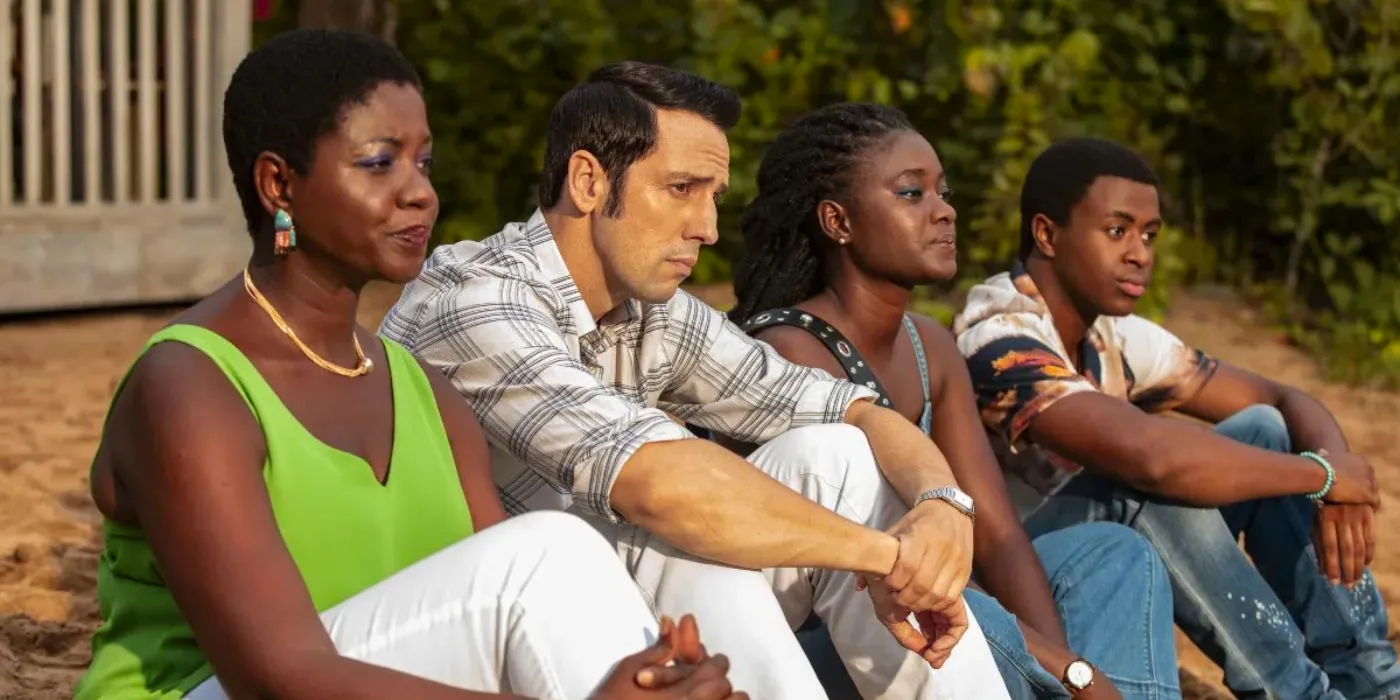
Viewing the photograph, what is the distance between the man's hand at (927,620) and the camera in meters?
3.23

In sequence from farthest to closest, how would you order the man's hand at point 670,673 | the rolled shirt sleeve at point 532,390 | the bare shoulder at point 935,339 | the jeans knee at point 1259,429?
1. the jeans knee at point 1259,429
2. the bare shoulder at point 935,339
3. the rolled shirt sleeve at point 532,390
4. the man's hand at point 670,673

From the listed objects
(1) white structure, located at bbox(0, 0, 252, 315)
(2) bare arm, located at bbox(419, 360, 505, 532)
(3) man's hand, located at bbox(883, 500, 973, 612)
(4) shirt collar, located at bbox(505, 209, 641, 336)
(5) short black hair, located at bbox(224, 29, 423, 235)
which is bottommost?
(1) white structure, located at bbox(0, 0, 252, 315)

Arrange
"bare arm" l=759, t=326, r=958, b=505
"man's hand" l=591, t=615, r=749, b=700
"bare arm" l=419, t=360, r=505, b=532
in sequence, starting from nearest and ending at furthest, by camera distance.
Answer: "man's hand" l=591, t=615, r=749, b=700 < "bare arm" l=419, t=360, r=505, b=532 < "bare arm" l=759, t=326, r=958, b=505

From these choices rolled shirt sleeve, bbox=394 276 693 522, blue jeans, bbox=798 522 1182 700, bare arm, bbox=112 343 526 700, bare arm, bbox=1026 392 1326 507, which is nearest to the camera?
bare arm, bbox=112 343 526 700

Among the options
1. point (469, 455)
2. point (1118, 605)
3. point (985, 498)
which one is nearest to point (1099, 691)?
point (1118, 605)

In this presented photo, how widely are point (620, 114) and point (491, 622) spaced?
4.13ft

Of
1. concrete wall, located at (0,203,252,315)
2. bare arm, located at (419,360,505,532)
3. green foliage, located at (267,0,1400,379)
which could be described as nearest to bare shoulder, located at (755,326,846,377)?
bare arm, located at (419,360,505,532)

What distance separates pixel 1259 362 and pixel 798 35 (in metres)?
2.50

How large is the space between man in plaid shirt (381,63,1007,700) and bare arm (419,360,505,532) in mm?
168

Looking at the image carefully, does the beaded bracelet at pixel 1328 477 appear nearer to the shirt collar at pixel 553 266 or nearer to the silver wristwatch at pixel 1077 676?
the silver wristwatch at pixel 1077 676

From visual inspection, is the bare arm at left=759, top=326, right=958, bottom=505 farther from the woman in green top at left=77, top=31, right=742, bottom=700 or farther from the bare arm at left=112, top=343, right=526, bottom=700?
the bare arm at left=112, top=343, right=526, bottom=700

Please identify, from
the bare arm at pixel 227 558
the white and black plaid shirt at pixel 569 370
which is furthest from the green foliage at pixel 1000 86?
the bare arm at pixel 227 558

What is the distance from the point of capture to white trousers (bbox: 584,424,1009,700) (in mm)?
3059

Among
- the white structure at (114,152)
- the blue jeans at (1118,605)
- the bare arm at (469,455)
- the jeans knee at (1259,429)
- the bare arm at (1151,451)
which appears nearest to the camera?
the bare arm at (469,455)
